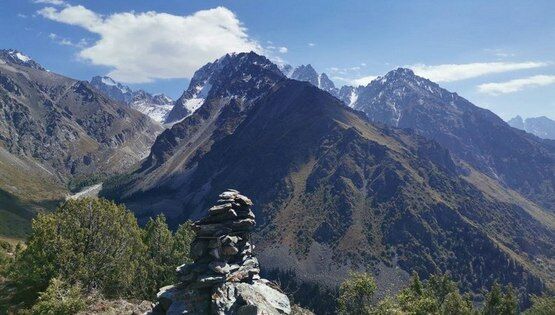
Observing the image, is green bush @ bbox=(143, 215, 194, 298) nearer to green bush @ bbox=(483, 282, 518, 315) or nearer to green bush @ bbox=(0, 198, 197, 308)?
green bush @ bbox=(0, 198, 197, 308)

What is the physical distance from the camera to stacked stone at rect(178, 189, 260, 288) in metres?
51.9

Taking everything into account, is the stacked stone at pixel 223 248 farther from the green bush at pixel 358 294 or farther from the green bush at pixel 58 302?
the green bush at pixel 358 294

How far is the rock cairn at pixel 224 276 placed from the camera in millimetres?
49188

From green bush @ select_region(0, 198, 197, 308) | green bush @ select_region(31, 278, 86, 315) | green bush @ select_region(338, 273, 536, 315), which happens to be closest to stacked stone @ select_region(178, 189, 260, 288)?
green bush @ select_region(31, 278, 86, 315)

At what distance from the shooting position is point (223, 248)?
176 feet

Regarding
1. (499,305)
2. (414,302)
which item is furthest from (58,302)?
(499,305)

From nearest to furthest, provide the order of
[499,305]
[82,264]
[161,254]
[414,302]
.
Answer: [82,264] < [414,302] < [161,254] < [499,305]

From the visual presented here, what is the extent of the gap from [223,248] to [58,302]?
19608 mm

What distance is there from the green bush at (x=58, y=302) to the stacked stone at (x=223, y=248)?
12.9 meters

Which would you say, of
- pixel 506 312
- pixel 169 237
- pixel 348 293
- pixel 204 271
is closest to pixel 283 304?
pixel 204 271

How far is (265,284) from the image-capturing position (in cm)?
5459

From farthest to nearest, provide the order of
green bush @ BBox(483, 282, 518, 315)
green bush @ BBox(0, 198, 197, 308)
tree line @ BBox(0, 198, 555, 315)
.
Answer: green bush @ BBox(483, 282, 518, 315), green bush @ BBox(0, 198, 197, 308), tree line @ BBox(0, 198, 555, 315)

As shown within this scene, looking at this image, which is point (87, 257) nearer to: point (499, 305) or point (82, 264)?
point (82, 264)

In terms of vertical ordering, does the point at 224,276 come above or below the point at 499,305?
above
